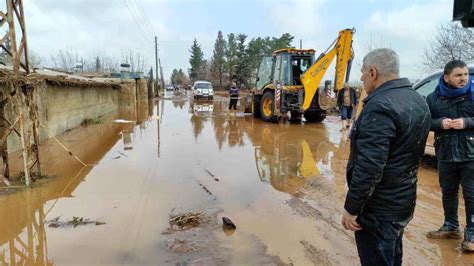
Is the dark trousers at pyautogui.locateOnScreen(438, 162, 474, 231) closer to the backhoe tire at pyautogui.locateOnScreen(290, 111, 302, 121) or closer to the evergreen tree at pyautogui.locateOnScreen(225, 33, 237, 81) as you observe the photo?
the backhoe tire at pyautogui.locateOnScreen(290, 111, 302, 121)

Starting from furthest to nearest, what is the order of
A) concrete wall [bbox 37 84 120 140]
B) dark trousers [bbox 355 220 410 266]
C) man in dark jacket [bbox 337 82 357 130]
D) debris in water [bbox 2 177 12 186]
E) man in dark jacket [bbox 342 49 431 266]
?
man in dark jacket [bbox 337 82 357 130], concrete wall [bbox 37 84 120 140], debris in water [bbox 2 177 12 186], dark trousers [bbox 355 220 410 266], man in dark jacket [bbox 342 49 431 266]

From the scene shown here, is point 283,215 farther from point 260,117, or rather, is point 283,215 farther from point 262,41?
point 262,41

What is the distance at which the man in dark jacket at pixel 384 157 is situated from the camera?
2.08 m

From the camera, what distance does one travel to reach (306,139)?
35.4 feet

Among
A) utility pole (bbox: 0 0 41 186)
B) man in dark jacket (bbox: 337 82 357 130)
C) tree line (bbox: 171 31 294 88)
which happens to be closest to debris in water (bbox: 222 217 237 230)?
utility pole (bbox: 0 0 41 186)

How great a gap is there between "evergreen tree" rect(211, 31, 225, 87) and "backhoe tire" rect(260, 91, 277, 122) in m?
46.3

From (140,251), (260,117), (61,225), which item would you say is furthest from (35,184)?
(260,117)

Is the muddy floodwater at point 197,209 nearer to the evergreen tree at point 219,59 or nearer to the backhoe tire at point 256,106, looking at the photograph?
the backhoe tire at point 256,106

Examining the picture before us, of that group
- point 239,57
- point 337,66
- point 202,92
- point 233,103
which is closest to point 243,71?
point 239,57

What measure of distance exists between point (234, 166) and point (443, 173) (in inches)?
171

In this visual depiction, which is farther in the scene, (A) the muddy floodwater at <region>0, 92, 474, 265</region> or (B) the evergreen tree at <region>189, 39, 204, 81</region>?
(B) the evergreen tree at <region>189, 39, 204, 81</region>

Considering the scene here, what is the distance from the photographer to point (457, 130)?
11.7 feet

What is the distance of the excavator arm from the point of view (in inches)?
499

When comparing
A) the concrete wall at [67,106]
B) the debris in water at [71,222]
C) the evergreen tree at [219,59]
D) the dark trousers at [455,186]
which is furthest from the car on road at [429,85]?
the evergreen tree at [219,59]
